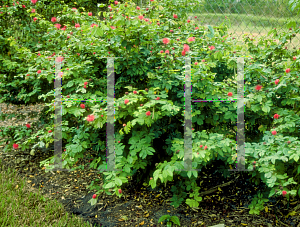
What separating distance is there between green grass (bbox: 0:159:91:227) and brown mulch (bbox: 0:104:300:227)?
0.15 metres

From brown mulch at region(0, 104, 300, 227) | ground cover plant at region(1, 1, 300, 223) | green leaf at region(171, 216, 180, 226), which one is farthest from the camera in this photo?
brown mulch at region(0, 104, 300, 227)

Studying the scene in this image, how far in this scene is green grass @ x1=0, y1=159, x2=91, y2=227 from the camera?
2.20 m

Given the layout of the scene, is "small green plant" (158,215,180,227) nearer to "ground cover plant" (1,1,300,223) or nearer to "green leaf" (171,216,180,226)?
"green leaf" (171,216,180,226)

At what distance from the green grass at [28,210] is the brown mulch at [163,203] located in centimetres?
15

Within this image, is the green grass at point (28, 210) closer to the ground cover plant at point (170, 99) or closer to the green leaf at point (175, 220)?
the ground cover plant at point (170, 99)

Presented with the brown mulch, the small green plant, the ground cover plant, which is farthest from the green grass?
the small green plant

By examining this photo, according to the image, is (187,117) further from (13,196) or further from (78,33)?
(13,196)

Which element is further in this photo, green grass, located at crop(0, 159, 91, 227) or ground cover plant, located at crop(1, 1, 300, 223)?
green grass, located at crop(0, 159, 91, 227)

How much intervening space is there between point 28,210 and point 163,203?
4.60ft

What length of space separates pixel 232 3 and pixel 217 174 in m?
2.24

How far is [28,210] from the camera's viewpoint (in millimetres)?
2371

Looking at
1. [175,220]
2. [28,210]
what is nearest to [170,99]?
[175,220]

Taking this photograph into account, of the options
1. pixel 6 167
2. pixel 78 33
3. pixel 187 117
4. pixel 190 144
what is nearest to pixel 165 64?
pixel 187 117

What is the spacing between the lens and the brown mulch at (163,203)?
2281 mm
